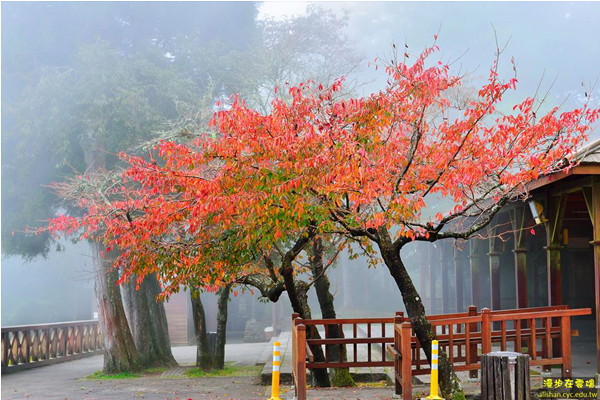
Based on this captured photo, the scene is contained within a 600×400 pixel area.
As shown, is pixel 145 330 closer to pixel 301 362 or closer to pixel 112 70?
pixel 112 70

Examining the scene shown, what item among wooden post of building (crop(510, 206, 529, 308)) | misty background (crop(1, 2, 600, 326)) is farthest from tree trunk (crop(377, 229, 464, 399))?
wooden post of building (crop(510, 206, 529, 308))

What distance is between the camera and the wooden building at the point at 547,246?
9.88 metres

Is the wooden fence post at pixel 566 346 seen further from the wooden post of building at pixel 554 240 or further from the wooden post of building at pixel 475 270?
the wooden post of building at pixel 475 270

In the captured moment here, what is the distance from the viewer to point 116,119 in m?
18.2

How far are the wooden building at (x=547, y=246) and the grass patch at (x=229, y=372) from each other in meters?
6.05

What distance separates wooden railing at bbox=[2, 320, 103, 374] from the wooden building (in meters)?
11.4

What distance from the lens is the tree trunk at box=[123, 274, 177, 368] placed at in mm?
19172

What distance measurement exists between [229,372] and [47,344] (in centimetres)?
571

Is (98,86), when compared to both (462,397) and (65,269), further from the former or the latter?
(65,269)

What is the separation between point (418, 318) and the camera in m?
9.24

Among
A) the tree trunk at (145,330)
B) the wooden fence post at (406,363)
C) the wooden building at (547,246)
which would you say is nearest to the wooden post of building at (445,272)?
the wooden building at (547,246)

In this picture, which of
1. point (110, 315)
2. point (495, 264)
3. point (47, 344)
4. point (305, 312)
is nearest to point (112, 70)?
point (110, 315)

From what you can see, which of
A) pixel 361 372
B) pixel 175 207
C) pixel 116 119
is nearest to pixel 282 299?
pixel 116 119

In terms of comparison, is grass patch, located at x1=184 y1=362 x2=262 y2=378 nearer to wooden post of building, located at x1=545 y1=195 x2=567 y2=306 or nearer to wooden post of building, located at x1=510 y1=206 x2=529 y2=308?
wooden post of building, located at x1=510 y1=206 x2=529 y2=308
